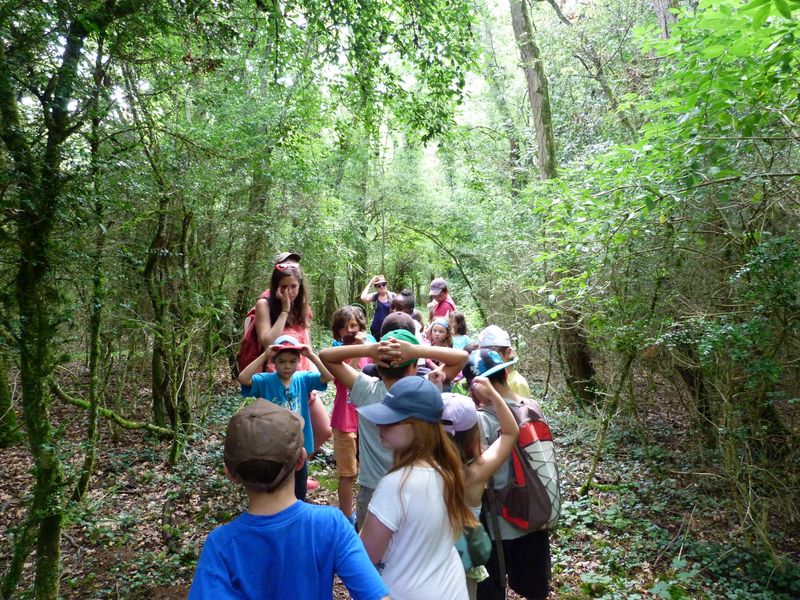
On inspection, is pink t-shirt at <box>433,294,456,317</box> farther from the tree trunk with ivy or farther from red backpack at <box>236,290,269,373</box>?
red backpack at <box>236,290,269,373</box>

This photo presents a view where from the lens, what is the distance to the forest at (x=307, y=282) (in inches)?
114

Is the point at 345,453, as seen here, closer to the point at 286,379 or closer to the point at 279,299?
the point at 286,379

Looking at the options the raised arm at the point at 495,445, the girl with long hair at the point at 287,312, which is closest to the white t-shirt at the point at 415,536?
the raised arm at the point at 495,445

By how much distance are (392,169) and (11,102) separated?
715 inches

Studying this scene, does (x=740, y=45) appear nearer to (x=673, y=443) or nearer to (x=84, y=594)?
(x=673, y=443)

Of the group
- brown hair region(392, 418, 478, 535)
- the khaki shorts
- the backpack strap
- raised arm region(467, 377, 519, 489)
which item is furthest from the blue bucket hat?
the khaki shorts

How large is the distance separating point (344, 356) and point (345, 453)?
1584 millimetres

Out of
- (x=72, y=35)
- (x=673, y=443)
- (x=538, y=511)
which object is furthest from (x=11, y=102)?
(x=673, y=443)

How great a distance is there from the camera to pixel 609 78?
947 centimetres

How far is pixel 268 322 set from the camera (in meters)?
3.86

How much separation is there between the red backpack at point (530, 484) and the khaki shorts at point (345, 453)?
180 centimetres

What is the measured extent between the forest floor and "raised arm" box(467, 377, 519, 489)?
94.7 inches

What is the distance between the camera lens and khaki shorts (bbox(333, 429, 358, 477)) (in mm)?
4090

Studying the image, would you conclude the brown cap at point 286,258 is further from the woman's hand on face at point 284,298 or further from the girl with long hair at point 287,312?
the woman's hand on face at point 284,298
